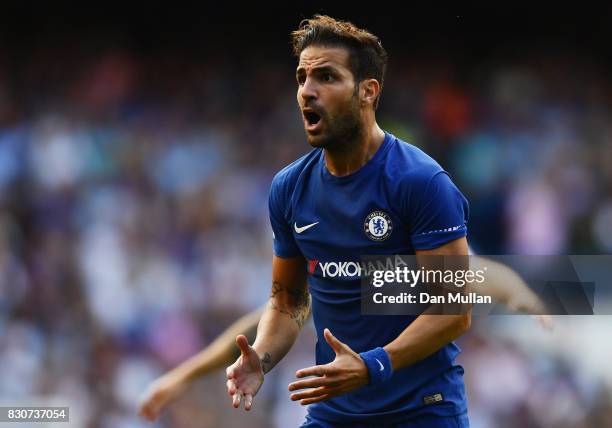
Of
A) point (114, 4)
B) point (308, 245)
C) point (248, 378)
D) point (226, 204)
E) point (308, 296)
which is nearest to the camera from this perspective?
point (248, 378)

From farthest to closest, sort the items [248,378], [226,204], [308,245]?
[226,204] < [308,245] < [248,378]

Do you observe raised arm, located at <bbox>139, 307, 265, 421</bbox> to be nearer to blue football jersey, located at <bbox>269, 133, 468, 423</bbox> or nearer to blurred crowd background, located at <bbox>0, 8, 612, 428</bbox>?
blurred crowd background, located at <bbox>0, 8, 612, 428</bbox>

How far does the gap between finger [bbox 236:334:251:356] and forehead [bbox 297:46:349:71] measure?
46.2 inches

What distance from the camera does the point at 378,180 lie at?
13.1ft

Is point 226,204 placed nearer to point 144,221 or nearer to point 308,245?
point 144,221

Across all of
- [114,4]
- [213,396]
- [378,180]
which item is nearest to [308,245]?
[378,180]

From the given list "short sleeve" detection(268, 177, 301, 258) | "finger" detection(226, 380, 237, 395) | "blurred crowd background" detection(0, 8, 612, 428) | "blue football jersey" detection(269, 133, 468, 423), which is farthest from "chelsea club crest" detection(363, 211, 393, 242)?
"blurred crowd background" detection(0, 8, 612, 428)

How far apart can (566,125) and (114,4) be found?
4.17 m

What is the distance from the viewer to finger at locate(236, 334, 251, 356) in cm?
370

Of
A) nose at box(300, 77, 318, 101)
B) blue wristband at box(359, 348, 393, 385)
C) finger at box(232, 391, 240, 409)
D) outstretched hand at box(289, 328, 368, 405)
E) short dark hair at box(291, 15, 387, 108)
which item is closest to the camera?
outstretched hand at box(289, 328, 368, 405)

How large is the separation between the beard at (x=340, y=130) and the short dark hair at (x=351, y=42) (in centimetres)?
16

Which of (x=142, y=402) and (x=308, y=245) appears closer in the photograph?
(x=308, y=245)

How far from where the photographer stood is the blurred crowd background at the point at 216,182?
780cm

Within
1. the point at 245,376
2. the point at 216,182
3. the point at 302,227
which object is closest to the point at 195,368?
the point at 216,182
